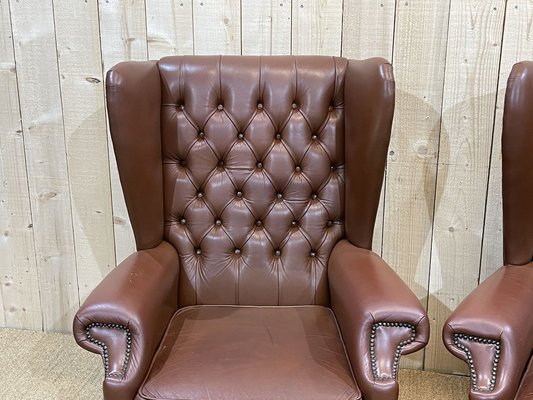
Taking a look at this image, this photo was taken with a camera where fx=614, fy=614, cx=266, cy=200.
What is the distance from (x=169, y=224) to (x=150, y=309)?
15.6 inches

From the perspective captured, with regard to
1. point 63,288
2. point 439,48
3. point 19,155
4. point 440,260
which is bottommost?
point 63,288

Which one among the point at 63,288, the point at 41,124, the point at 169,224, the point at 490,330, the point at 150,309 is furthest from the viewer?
the point at 63,288

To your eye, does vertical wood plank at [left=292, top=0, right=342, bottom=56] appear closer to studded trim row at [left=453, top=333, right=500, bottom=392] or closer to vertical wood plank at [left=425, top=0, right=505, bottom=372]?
vertical wood plank at [left=425, top=0, right=505, bottom=372]

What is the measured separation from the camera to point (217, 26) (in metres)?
2.09

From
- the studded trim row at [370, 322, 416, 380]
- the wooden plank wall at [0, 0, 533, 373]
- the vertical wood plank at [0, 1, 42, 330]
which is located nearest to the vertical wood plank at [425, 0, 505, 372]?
the wooden plank wall at [0, 0, 533, 373]

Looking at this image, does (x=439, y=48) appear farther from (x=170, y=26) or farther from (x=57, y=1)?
(x=57, y=1)

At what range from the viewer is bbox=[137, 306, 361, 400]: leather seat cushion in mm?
1456

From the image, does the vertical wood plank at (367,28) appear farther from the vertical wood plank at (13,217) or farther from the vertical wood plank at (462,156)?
the vertical wood plank at (13,217)

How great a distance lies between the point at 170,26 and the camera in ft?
6.93

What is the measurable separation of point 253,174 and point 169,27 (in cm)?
62

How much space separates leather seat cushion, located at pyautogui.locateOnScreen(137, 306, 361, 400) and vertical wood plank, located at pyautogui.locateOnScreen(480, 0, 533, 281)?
69cm

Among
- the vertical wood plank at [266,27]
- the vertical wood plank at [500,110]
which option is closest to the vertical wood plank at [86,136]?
the vertical wood plank at [266,27]

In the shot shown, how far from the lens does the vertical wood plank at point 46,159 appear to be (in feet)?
7.23

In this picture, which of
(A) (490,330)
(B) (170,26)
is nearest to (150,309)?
(A) (490,330)
